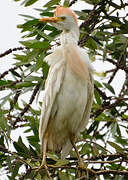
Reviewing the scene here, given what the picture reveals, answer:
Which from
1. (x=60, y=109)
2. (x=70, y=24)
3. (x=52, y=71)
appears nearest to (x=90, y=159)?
(x=60, y=109)

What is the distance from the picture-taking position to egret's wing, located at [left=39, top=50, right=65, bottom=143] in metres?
2.21

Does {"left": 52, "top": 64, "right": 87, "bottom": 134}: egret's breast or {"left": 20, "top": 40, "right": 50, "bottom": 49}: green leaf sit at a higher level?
{"left": 20, "top": 40, "right": 50, "bottom": 49}: green leaf

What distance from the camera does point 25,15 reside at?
91.2 inches

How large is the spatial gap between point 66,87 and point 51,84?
8 centimetres

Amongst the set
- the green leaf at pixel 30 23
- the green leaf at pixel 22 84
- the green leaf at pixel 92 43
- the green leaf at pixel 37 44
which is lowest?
the green leaf at pixel 22 84

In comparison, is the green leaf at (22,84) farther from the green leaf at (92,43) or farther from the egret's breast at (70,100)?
the green leaf at (92,43)

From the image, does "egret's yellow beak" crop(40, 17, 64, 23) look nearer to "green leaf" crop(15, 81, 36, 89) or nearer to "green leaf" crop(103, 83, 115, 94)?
"green leaf" crop(15, 81, 36, 89)

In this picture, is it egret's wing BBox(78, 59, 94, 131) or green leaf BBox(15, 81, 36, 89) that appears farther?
egret's wing BBox(78, 59, 94, 131)

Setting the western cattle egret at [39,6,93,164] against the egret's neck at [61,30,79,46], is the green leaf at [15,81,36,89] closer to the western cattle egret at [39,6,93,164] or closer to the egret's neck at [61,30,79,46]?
the western cattle egret at [39,6,93,164]

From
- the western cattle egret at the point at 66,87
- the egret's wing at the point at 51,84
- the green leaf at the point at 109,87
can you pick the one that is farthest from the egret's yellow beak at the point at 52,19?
the green leaf at the point at 109,87

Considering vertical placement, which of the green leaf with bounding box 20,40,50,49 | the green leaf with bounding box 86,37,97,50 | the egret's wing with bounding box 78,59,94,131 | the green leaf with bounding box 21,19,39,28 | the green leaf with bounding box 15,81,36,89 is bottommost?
the egret's wing with bounding box 78,59,94,131

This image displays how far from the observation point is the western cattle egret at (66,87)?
7.29 feet

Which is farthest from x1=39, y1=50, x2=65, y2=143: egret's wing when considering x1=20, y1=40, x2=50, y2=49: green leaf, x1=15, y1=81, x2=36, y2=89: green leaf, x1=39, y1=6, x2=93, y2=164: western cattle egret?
x1=20, y1=40, x2=50, y2=49: green leaf

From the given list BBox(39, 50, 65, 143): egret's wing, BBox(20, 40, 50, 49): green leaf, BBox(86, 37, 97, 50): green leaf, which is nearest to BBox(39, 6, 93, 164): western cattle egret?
BBox(39, 50, 65, 143): egret's wing
